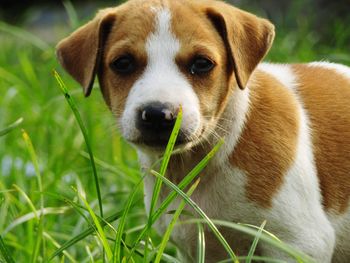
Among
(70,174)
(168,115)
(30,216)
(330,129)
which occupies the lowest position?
(70,174)

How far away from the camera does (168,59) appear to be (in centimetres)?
432

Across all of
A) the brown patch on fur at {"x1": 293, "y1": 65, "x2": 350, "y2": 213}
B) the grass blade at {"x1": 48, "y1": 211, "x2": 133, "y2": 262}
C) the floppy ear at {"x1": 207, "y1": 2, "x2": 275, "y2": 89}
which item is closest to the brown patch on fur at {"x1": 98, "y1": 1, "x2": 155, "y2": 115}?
the floppy ear at {"x1": 207, "y1": 2, "x2": 275, "y2": 89}

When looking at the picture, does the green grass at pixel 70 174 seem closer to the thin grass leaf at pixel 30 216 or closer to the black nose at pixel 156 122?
the thin grass leaf at pixel 30 216

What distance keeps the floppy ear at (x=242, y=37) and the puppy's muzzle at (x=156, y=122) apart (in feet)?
1.69

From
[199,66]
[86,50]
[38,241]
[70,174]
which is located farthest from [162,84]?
[70,174]

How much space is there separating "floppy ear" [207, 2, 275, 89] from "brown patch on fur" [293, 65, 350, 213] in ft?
1.60

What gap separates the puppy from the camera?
170 inches

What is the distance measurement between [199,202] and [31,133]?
9.29 ft

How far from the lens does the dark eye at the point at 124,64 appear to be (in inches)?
174

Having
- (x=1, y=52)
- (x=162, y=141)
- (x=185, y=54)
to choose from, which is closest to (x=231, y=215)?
(x=162, y=141)

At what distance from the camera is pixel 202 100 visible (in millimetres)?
4324

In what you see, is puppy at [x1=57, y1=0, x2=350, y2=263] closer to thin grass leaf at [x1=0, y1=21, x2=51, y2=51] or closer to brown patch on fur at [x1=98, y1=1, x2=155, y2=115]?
brown patch on fur at [x1=98, y1=1, x2=155, y2=115]

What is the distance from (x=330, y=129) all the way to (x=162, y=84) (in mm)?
1101

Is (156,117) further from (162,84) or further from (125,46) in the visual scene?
(125,46)
